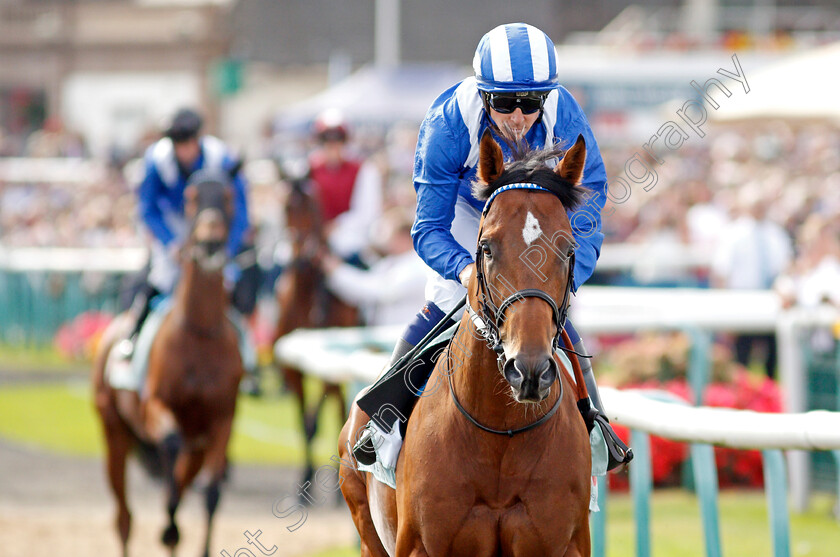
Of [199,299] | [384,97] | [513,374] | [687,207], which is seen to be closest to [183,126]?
[199,299]

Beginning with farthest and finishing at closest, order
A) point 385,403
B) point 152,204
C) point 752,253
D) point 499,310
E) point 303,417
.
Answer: point 752,253, point 303,417, point 152,204, point 385,403, point 499,310

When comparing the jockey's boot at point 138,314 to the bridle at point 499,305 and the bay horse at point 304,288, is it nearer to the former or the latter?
the bay horse at point 304,288

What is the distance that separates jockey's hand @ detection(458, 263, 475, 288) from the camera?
128 inches

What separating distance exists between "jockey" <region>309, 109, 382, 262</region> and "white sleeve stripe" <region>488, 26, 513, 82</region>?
5883 mm

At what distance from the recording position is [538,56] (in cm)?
340

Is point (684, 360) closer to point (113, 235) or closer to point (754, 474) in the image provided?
point (754, 474)

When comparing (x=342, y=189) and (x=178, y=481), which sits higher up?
(x=342, y=189)

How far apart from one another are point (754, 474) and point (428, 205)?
473 centimetres

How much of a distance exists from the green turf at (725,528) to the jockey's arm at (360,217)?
3037 millimetres

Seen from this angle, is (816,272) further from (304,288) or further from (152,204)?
(152,204)

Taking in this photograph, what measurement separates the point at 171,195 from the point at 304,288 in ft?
6.81

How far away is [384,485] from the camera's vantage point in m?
3.70

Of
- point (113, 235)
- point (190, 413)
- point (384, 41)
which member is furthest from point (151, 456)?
point (384, 41)

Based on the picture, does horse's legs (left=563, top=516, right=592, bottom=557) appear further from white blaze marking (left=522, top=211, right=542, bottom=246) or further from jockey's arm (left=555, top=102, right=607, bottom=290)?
white blaze marking (left=522, top=211, right=542, bottom=246)
